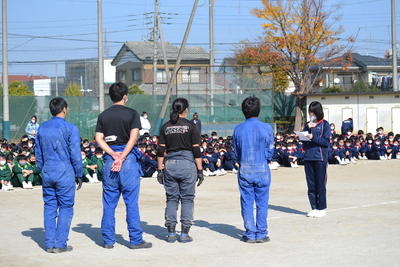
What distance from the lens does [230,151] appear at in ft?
62.5

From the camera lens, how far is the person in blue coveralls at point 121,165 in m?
7.70

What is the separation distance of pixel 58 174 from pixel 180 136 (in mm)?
1648

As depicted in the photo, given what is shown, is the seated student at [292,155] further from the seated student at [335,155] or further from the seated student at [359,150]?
the seated student at [359,150]

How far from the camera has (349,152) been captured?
21766 mm

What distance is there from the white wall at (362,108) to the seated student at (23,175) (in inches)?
929

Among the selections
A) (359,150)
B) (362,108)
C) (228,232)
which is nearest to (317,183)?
(228,232)

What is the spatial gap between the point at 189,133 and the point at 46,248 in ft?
7.48

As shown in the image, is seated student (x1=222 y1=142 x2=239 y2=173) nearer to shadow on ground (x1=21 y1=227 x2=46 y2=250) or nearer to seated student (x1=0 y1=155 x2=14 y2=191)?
seated student (x1=0 y1=155 x2=14 y2=191)

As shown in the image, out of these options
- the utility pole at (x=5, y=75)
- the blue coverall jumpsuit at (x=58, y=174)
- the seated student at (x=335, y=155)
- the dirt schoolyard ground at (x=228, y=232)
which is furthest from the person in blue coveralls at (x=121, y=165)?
the utility pole at (x=5, y=75)

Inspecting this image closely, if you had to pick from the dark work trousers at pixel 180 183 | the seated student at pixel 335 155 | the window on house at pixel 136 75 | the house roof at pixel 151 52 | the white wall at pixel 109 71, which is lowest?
the seated student at pixel 335 155

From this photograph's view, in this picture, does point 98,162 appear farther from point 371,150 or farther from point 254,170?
point 371,150

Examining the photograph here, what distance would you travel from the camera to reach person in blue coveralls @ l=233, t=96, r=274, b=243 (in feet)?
27.1

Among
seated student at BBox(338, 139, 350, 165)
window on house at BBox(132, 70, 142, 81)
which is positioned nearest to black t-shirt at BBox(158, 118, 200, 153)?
seated student at BBox(338, 139, 350, 165)

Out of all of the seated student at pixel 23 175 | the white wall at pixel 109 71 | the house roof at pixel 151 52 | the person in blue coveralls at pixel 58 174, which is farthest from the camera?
the white wall at pixel 109 71
